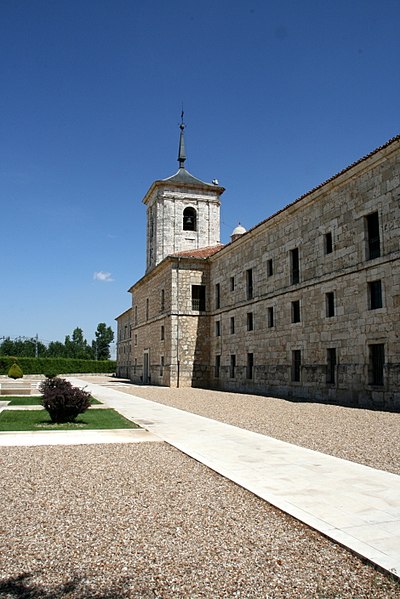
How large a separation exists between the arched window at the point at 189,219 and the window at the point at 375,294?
22802 mm

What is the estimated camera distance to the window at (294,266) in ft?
73.8

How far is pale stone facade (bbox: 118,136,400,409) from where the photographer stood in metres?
16.7

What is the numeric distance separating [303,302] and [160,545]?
59.3 feet

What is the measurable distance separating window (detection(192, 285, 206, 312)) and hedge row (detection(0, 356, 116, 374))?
Answer: 30.6 metres

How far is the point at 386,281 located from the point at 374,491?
39.3 feet

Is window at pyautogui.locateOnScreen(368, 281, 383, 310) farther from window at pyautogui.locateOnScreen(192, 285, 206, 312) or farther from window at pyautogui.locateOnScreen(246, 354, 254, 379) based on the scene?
window at pyautogui.locateOnScreen(192, 285, 206, 312)

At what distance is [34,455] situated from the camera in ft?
25.9

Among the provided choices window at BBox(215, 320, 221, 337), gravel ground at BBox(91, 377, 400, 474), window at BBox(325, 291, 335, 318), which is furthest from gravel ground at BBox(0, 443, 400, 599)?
window at BBox(215, 320, 221, 337)

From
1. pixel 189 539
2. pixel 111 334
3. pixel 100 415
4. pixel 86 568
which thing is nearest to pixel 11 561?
pixel 86 568

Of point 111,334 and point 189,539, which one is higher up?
point 111,334

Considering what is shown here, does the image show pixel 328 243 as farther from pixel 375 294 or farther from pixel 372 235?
pixel 375 294

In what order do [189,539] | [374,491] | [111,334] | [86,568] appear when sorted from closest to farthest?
[86,568], [189,539], [374,491], [111,334]

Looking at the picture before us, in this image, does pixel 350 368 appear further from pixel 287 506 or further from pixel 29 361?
pixel 29 361

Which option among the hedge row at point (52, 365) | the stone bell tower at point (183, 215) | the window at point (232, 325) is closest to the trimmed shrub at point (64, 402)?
the window at point (232, 325)
